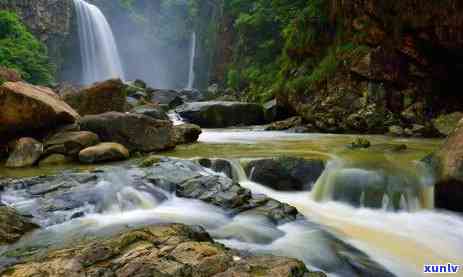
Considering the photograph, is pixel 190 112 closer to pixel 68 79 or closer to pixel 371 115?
pixel 371 115

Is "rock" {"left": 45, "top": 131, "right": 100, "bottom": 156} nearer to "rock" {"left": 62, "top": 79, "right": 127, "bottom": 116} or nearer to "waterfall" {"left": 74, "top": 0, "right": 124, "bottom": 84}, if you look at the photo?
"rock" {"left": 62, "top": 79, "right": 127, "bottom": 116}

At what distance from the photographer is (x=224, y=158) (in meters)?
8.05

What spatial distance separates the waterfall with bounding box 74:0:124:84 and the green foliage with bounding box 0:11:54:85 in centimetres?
831

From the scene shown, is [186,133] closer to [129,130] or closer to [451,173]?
[129,130]

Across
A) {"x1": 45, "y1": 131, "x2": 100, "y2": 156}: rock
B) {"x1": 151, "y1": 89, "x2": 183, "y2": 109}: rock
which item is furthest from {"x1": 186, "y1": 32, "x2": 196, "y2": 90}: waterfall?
{"x1": 45, "y1": 131, "x2": 100, "y2": 156}: rock

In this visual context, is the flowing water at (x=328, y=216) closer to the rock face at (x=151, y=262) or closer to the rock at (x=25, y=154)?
the rock face at (x=151, y=262)

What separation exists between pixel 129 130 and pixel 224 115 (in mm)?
7542

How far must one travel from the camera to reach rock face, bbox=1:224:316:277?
319 cm

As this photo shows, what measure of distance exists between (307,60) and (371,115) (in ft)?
13.8

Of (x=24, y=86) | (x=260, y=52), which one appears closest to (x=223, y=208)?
(x=24, y=86)

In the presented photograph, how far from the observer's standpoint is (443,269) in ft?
14.4

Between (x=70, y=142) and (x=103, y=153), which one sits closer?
(x=103, y=153)

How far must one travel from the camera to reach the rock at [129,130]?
939 centimetres

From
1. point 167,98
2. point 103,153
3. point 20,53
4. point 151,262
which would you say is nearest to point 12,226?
point 151,262
